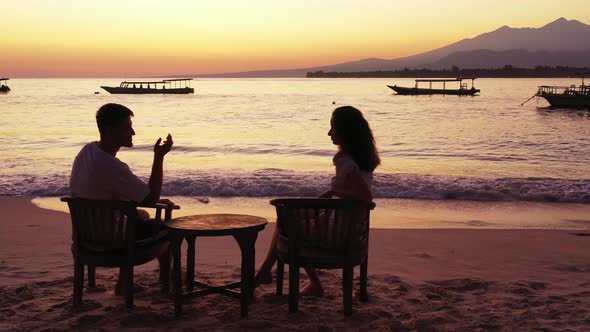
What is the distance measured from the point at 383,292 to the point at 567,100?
5277cm

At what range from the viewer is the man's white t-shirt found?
3.79 m

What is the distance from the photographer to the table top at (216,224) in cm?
369

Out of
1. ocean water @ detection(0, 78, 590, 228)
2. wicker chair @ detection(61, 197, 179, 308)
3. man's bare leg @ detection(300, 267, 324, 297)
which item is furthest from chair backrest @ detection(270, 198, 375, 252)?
ocean water @ detection(0, 78, 590, 228)

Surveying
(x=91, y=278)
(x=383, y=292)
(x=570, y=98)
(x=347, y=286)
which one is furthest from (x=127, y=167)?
(x=570, y=98)

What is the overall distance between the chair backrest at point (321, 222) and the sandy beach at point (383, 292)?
21.0 inches

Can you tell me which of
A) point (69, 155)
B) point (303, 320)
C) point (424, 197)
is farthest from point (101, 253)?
point (69, 155)

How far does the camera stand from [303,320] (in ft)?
12.8

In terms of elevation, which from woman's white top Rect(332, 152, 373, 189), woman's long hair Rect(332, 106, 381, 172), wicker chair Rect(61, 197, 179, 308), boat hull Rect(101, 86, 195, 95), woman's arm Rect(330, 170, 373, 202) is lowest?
wicker chair Rect(61, 197, 179, 308)

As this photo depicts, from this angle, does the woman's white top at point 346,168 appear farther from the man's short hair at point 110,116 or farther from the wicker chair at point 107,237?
the man's short hair at point 110,116

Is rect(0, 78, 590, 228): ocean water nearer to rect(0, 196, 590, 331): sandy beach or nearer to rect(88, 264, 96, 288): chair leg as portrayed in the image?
rect(0, 196, 590, 331): sandy beach

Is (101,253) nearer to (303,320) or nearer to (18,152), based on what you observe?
(303,320)

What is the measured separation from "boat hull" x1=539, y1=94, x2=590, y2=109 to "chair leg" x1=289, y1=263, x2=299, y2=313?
51.6 metres

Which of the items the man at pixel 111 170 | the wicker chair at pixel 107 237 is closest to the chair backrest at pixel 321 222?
the man at pixel 111 170

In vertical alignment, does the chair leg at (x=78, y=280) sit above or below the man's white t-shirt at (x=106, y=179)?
below
